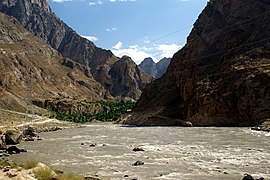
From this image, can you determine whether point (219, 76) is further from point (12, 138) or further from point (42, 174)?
point (42, 174)

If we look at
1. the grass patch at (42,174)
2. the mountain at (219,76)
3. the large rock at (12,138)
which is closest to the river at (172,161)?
the grass patch at (42,174)

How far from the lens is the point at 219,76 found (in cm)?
10888

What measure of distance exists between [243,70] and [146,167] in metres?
70.9

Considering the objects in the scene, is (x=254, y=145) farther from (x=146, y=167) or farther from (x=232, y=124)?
(x=232, y=124)

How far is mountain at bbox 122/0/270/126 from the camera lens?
311ft

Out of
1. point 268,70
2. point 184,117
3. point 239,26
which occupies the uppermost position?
point 239,26

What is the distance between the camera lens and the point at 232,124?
309ft

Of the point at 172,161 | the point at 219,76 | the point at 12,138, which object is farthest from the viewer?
the point at 219,76

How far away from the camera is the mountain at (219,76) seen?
311ft

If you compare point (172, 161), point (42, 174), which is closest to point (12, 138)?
point (172, 161)

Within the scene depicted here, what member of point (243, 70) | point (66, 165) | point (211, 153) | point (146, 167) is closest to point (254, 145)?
point (211, 153)

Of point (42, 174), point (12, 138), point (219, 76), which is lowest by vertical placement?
point (42, 174)

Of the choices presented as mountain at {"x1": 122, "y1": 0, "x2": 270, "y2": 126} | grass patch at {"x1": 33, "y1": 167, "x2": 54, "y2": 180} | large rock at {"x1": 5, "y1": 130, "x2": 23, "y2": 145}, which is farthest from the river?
mountain at {"x1": 122, "y1": 0, "x2": 270, "y2": 126}

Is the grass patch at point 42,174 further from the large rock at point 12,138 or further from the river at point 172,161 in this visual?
the large rock at point 12,138
